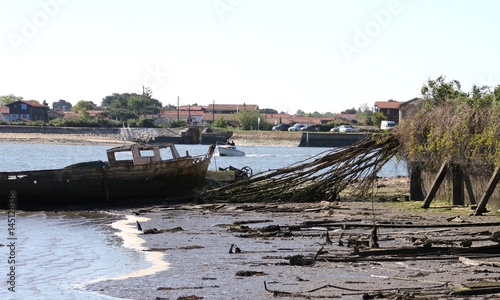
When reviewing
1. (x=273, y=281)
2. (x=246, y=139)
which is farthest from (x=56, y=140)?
(x=273, y=281)

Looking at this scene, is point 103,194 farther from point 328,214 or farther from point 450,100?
point 450,100

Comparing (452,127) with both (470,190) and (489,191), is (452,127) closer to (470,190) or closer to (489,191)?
(470,190)

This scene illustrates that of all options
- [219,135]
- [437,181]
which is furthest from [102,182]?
[219,135]

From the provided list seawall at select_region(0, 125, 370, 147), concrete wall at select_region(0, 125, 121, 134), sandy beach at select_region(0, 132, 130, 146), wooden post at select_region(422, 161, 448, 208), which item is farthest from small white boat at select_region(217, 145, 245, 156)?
wooden post at select_region(422, 161, 448, 208)

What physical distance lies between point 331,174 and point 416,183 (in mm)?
2752

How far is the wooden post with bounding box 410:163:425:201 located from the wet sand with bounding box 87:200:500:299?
2.49 m

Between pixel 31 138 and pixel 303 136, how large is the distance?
1696 inches

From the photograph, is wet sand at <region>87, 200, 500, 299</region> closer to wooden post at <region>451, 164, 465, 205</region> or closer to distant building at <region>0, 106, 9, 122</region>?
wooden post at <region>451, 164, 465, 205</region>

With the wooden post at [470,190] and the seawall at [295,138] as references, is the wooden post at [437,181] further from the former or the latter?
the seawall at [295,138]

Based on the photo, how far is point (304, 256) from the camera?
1712 cm

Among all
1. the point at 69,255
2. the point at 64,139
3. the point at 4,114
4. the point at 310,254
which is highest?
the point at 4,114

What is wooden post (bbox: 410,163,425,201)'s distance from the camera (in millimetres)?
29656

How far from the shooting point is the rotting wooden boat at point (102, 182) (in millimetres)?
32406

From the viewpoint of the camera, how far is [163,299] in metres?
14.2
